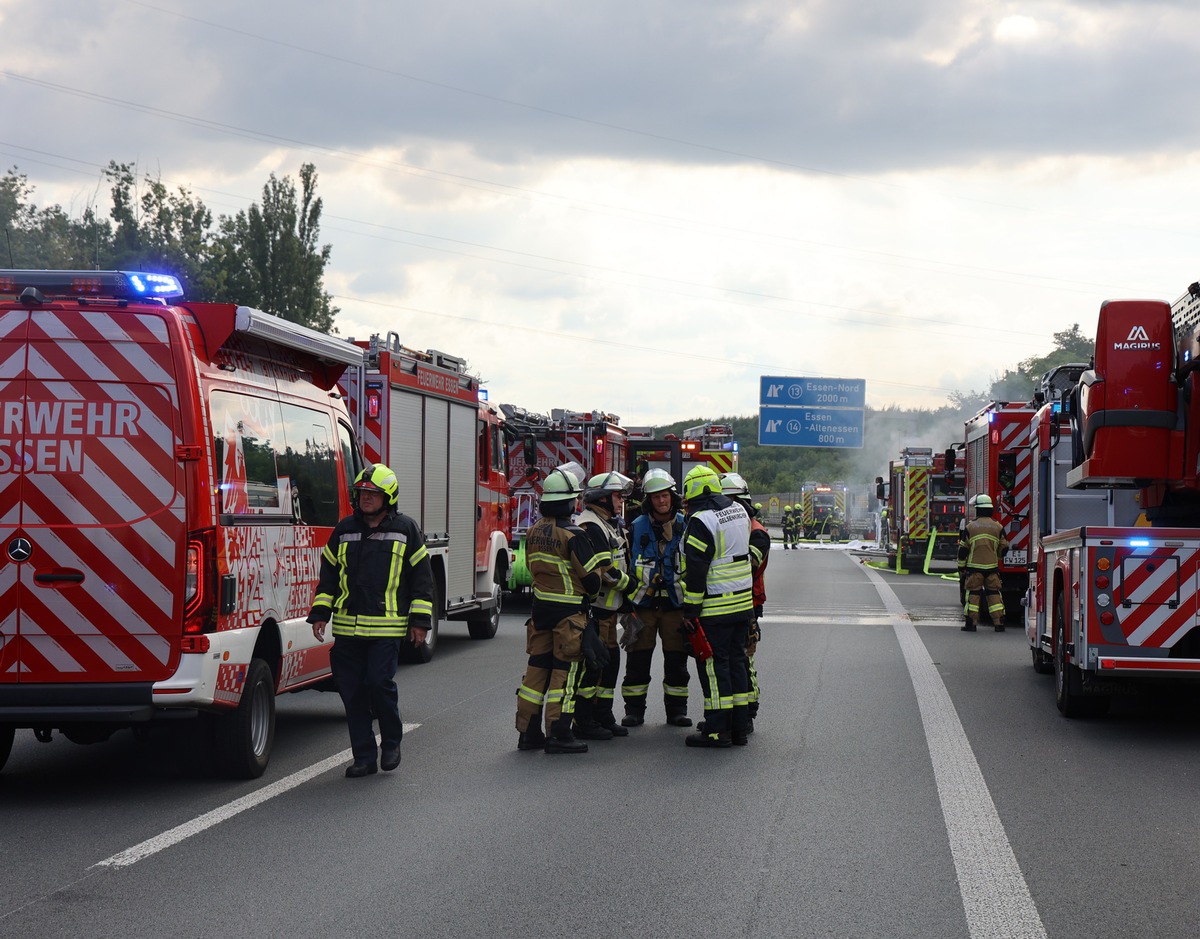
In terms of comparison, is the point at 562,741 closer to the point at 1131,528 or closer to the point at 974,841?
the point at 974,841

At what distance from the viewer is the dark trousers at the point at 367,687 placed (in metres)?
8.25

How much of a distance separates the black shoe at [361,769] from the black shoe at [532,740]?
116 centimetres

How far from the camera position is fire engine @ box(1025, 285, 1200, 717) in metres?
9.57

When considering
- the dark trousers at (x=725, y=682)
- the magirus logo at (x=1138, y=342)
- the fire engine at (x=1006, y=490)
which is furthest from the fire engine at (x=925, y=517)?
the dark trousers at (x=725, y=682)

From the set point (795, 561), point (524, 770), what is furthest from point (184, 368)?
point (795, 561)

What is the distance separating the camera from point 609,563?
9211mm

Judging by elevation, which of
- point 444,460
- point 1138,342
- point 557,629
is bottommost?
point 557,629

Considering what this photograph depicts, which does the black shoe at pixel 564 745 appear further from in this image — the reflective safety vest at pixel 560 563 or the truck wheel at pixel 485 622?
the truck wheel at pixel 485 622

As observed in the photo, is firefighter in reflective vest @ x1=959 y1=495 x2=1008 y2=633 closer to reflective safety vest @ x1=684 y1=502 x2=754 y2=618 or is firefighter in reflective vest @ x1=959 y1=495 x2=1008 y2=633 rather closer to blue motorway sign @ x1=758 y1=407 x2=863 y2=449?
reflective safety vest @ x1=684 y1=502 x2=754 y2=618

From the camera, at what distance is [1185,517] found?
35.7ft

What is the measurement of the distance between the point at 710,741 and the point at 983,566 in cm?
1029

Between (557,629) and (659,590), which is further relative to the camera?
(659,590)

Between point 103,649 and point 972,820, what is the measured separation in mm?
4413

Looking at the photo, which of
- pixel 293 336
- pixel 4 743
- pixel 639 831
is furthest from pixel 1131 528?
pixel 4 743
